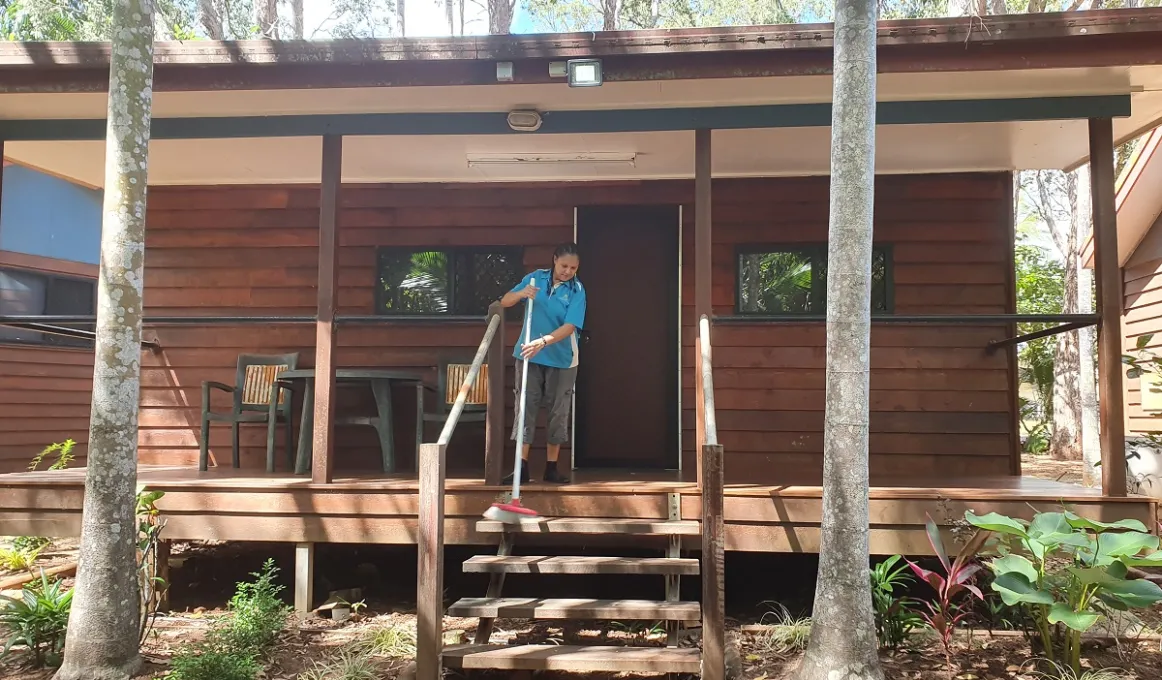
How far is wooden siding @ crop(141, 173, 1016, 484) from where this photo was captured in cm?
600

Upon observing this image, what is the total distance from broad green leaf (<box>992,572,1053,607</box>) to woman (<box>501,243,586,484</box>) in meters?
2.25

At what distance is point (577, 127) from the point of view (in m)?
4.95

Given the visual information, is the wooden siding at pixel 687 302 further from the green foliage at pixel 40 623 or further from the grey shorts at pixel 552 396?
the green foliage at pixel 40 623

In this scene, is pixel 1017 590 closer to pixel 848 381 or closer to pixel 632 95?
pixel 848 381

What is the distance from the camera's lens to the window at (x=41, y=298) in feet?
29.0

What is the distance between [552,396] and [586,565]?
3.88ft

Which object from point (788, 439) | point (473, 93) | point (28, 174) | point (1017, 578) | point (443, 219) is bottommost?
point (1017, 578)

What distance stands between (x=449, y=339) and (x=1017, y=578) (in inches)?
162

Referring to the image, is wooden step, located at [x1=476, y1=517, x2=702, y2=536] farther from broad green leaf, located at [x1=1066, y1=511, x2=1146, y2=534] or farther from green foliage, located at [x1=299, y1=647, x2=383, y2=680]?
broad green leaf, located at [x1=1066, y1=511, x2=1146, y2=534]

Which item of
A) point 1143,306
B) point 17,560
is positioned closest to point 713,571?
point 17,560

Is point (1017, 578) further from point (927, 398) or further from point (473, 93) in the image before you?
point (473, 93)

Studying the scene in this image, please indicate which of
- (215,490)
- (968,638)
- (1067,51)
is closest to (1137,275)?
(1067,51)

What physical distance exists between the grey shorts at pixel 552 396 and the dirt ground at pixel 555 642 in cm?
104

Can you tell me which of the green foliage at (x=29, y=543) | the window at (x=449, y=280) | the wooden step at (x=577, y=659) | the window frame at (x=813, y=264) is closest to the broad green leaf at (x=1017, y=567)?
the wooden step at (x=577, y=659)
